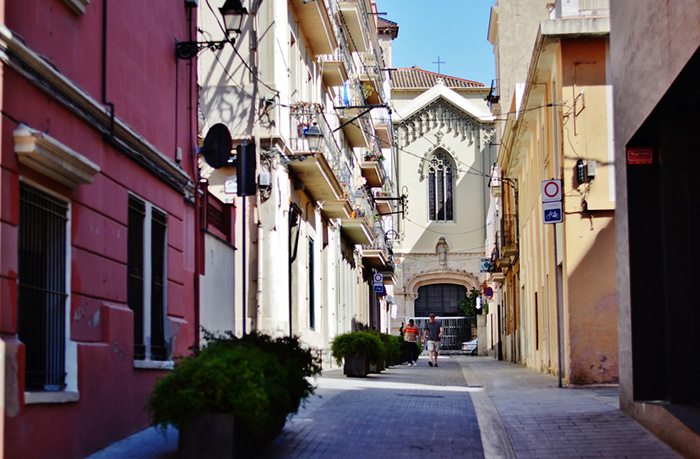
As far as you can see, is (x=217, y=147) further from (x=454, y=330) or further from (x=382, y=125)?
(x=454, y=330)

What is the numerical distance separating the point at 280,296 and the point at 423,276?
44371mm

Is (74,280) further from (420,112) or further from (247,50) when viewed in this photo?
(420,112)

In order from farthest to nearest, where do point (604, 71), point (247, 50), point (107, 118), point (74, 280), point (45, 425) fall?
point (247, 50) < point (604, 71) < point (107, 118) < point (74, 280) < point (45, 425)

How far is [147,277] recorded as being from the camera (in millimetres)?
11883

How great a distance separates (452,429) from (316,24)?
1549 centimetres

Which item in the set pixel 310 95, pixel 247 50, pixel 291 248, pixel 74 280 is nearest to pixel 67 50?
pixel 74 280

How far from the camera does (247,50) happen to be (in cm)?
2231

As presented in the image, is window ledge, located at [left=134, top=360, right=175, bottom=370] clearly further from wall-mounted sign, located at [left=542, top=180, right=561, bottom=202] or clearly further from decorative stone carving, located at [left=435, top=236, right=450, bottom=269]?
decorative stone carving, located at [left=435, top=236, right=450, bottom=269]

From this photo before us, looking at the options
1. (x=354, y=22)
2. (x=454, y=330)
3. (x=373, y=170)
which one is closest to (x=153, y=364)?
(x=354, y=22)

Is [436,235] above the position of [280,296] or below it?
above

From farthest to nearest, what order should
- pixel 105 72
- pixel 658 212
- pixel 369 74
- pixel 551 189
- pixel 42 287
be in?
pixel 369 74 → pixel 551 189 → pixel 658 212 → pixel 105 72 → pixel 42 287

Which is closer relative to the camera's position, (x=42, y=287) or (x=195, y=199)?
(x=42, y=287)

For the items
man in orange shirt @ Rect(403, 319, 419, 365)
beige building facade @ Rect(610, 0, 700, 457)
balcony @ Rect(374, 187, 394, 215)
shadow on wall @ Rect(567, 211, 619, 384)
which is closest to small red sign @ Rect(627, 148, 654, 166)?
beige building facade @ Rect(610, 0, 700, 457)

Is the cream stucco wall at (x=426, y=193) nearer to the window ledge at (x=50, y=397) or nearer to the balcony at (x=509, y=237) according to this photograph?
the balcony at (x=509, y=237)
